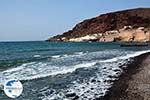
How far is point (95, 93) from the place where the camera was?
17.0 meters

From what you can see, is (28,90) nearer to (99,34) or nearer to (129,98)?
(129,98)

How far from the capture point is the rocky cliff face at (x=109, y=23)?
157 metres

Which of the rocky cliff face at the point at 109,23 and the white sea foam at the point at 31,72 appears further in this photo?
the rocky cliff face at the point at 109,23

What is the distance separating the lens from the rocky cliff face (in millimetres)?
156875

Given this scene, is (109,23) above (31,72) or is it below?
above

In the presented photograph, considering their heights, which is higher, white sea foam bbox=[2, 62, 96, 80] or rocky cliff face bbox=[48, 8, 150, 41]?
rocky cliff face bbox=[48, 8, 150, 41]

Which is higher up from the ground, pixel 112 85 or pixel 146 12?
pixel 146 12

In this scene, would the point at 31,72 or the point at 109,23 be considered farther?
the point at 109,23

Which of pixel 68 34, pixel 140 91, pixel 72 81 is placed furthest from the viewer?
pixel 68 34

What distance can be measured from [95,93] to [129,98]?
2229mm

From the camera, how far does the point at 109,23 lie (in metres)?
167

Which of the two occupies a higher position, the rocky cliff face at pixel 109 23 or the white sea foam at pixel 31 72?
the rocky cliff face at pixel 109 23

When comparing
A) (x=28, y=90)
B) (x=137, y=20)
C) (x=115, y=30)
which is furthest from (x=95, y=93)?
(x=137, y=20)

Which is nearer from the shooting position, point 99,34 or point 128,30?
point 128,30
